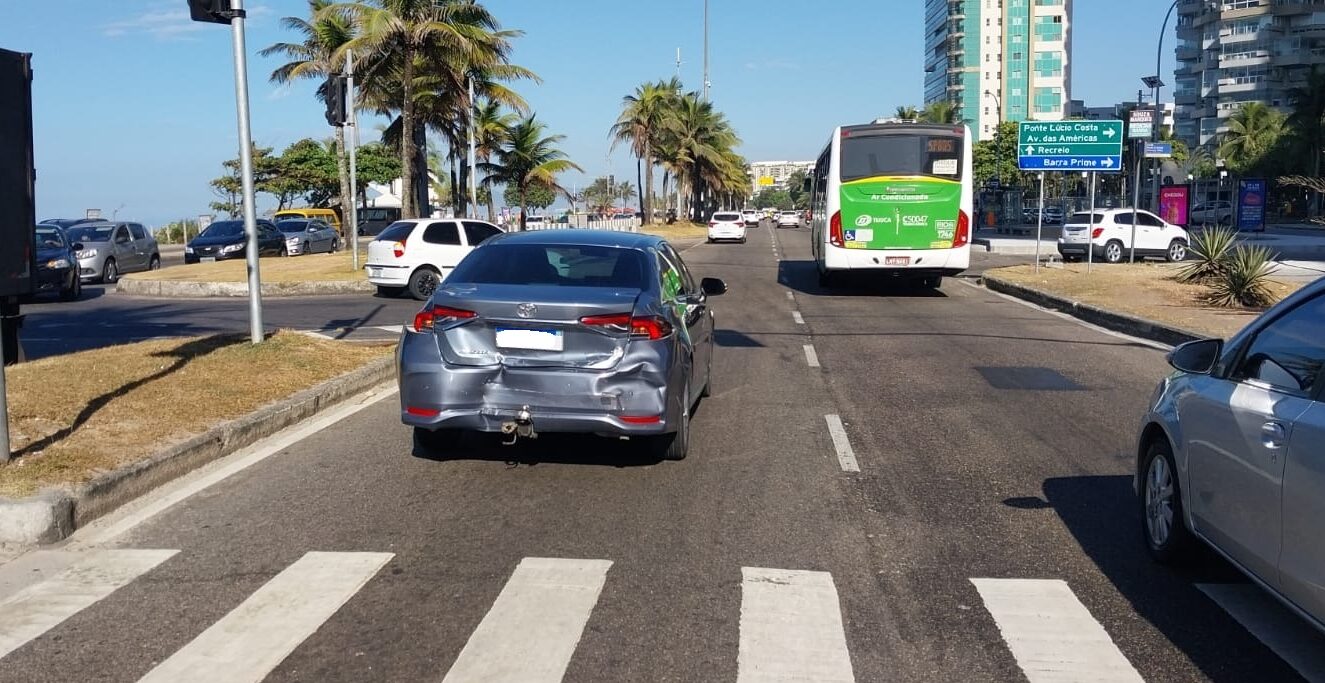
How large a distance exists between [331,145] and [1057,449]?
73719mm

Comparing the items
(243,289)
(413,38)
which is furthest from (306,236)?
(243,289)

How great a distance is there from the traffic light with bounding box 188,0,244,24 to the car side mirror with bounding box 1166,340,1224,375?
911cm

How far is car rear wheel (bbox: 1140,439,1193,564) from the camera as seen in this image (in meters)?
5.59

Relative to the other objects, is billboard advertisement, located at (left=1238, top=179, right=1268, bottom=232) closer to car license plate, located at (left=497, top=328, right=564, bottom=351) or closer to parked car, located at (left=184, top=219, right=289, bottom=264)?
parked car, located at (left=184, top=219, right=289, bottom=264)

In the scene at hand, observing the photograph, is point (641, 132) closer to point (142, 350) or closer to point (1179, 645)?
point (142, 350)

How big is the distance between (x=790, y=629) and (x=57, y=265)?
2229 cm

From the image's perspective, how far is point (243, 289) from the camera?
25.2 metres

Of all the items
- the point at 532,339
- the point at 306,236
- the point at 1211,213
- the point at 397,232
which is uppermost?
the point at 1211,213

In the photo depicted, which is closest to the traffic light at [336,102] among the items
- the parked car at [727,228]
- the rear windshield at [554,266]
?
the rear windshield at [554,266]

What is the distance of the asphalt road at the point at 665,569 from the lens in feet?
15.3

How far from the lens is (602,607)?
5223mm

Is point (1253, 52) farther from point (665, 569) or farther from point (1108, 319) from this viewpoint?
point (665, 569)

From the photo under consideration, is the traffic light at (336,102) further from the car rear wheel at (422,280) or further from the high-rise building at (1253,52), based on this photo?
the high-rise building at (1253,52)

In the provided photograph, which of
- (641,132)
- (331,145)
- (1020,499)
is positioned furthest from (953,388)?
(331,145)
